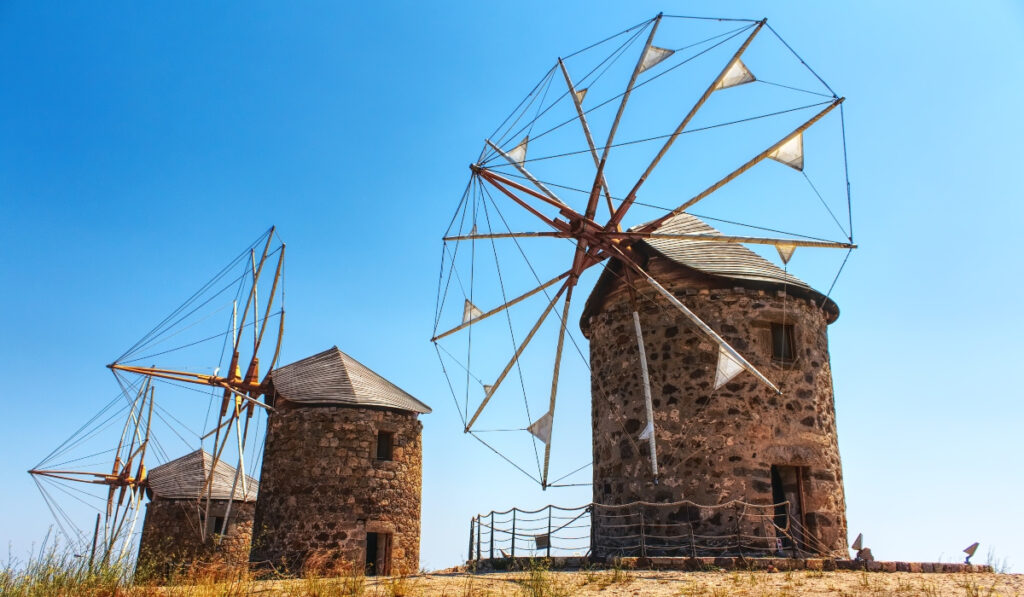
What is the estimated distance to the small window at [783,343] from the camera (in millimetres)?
→ 13195

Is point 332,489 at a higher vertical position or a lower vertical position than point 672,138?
lower

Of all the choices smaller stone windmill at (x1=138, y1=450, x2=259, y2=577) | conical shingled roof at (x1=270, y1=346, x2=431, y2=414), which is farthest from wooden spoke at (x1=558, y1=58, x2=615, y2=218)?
smaller stone windmill at (x1=138, y1=450, x2=259, y2=577)

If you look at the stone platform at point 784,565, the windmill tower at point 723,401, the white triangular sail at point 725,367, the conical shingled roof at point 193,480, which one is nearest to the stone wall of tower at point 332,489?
the windmill tower at point 723,401

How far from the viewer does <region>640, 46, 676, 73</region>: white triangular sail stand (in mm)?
11906

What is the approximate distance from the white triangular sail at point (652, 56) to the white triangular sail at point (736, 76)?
2.98 feet

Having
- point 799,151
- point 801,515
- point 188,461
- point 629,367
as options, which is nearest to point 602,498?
point 629,367

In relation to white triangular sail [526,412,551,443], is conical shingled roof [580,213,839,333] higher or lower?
higher

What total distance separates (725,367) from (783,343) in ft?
8.15

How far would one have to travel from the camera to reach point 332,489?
Answer: 720 inches

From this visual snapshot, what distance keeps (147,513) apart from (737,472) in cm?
2178

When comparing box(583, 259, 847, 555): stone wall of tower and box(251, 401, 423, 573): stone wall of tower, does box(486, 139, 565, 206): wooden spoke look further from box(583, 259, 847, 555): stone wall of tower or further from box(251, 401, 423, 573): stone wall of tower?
box(251, 401, 423, 573): stone wall of tower

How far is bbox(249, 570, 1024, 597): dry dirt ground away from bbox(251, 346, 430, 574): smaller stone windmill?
28.9 feet

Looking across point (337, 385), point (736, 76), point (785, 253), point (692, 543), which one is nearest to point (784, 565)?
point (692, 543)

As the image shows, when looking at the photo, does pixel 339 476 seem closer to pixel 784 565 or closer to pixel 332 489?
pixel 332 489
